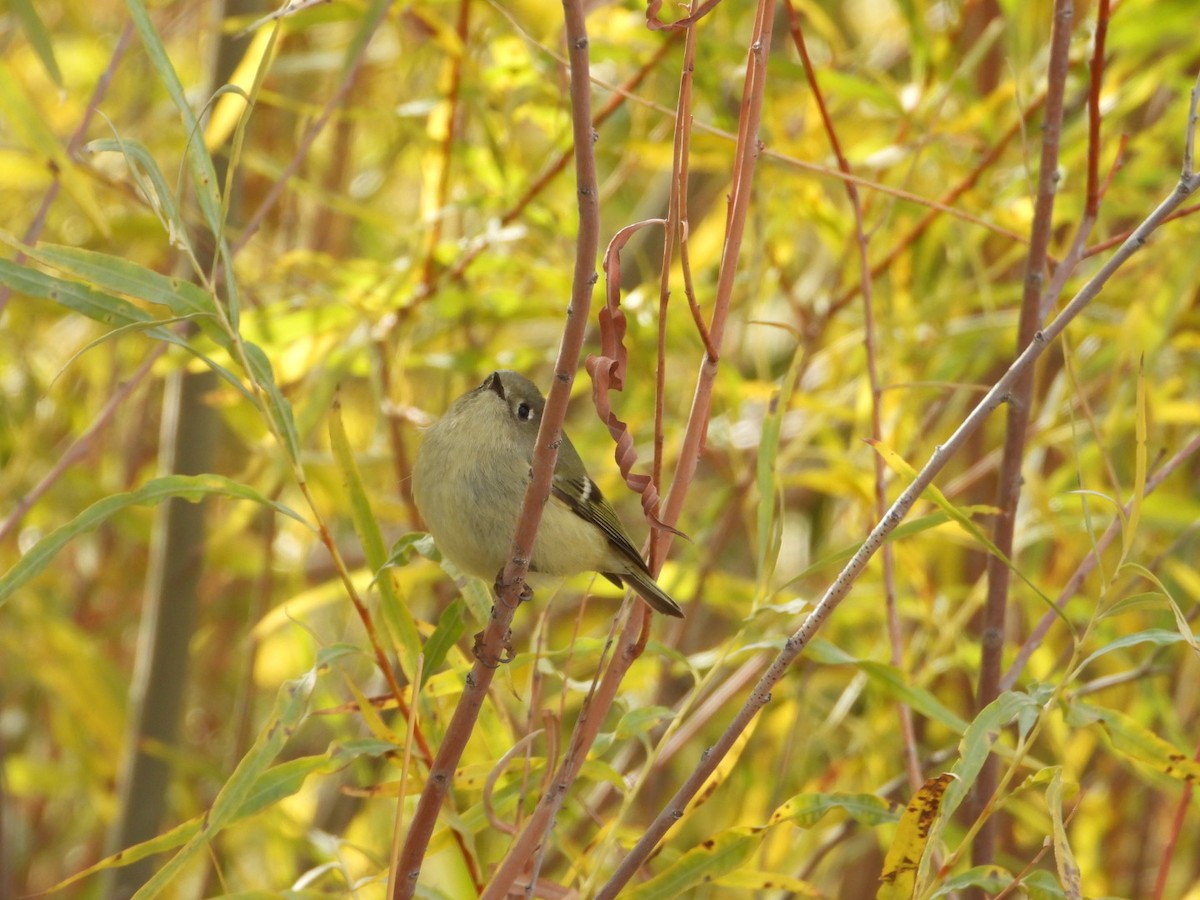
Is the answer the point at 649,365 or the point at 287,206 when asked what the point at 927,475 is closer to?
the point at 649,365

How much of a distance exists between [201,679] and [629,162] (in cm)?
151

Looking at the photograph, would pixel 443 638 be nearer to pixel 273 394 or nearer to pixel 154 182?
pixel 273 394

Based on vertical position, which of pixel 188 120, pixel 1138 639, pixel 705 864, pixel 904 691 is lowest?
pixel 705 864

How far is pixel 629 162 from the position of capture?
215 centimetres

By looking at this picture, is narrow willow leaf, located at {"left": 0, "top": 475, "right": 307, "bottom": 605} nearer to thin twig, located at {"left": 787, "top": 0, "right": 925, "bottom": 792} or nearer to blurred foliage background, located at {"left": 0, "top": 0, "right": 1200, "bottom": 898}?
blurred foliage background, located at {"left": 0, "top": 0, "right": 1200, "bottom": 898}

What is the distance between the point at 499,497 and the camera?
1.57m

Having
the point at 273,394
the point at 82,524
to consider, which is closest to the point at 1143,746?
the point at 273,394

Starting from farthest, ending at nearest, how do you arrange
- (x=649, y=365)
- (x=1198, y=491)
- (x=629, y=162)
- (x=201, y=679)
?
(x=201, y=679)
(x=1198, y=491)
(x=629, y=162)
(x=649, y=365)

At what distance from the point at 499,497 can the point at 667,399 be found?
86 cm

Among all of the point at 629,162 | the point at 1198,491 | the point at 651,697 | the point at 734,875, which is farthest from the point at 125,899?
the point at 1198,491

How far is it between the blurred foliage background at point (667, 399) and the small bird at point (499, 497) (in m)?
0.12

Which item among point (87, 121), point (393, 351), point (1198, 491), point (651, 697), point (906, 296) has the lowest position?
point (651, 697)

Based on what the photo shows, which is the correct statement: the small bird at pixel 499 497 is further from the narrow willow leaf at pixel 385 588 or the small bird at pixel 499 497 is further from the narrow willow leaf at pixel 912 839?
the narrow willow leaf at pixel 912 839

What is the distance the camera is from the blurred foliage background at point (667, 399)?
1.74 meters
